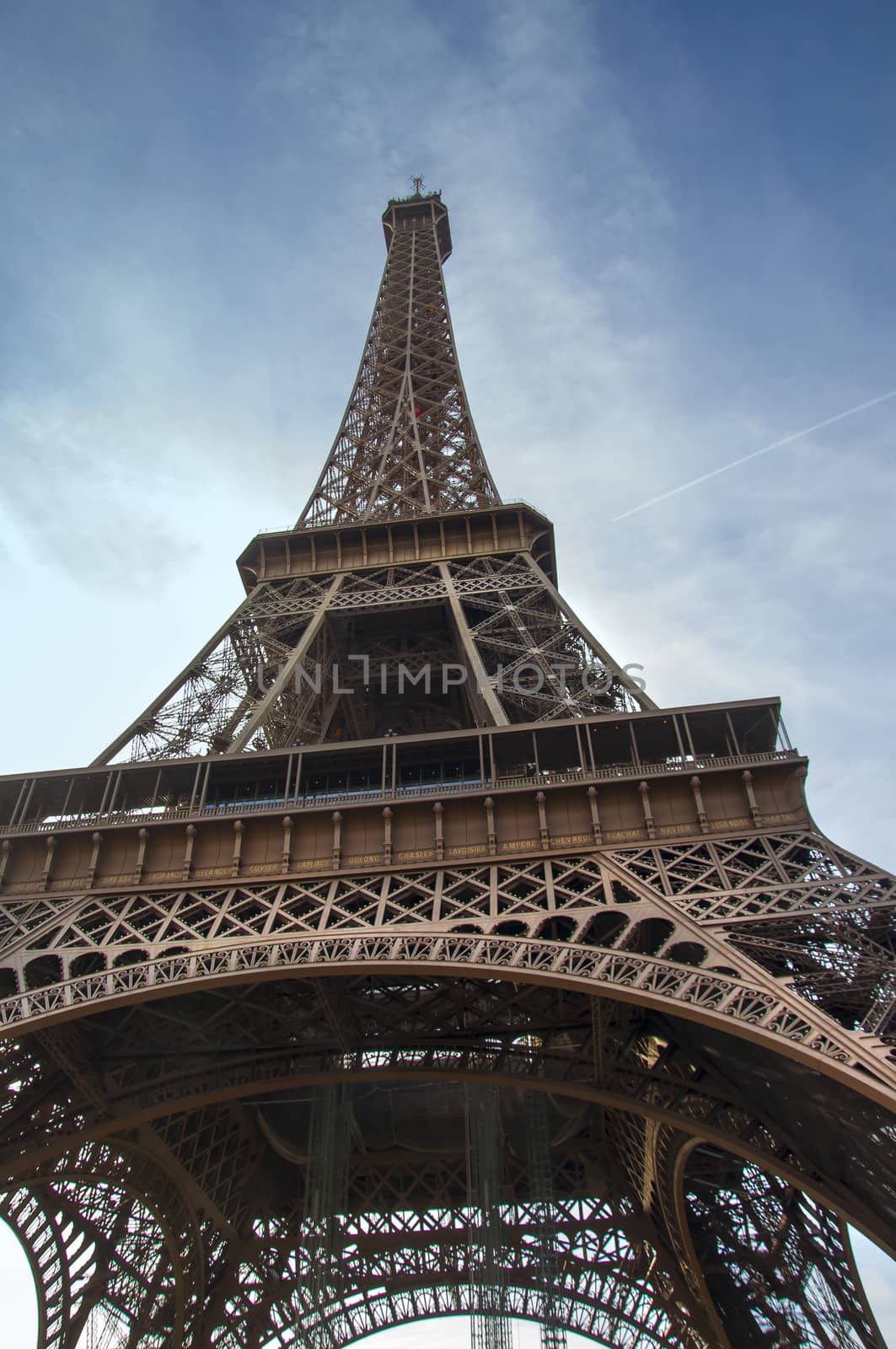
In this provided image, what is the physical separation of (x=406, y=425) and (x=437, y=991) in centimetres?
2497

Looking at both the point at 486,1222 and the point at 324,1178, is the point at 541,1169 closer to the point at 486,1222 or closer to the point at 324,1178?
the point at 486,1222

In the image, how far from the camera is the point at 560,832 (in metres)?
18.5

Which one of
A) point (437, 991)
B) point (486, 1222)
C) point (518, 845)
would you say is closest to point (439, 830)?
point (518, 845)

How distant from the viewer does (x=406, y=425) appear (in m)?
39.5

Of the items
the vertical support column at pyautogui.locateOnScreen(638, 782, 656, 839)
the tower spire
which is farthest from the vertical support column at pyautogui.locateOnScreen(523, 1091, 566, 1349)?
the tower spire

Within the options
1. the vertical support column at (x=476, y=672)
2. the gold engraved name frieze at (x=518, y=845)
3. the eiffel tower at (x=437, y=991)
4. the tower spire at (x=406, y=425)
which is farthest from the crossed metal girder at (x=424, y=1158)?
the tower spire at (x=406, y=425)

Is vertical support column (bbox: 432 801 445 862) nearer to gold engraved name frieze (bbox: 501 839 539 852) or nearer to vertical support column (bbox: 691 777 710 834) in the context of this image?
gold engraved name frieze (bbox: 501 839 539 852)

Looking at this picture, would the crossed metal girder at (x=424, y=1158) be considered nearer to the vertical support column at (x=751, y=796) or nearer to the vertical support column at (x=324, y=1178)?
the vertical support column at (x=324, y=1178)

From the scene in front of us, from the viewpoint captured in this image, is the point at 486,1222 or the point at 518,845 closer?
the point at 518,845

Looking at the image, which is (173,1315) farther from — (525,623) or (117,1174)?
(525,623)

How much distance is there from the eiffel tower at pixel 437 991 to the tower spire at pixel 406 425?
242 cm

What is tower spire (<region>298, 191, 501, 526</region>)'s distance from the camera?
35.4 meters


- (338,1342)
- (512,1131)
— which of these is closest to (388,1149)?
(512,1131)

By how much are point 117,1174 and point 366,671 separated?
14504 mm
